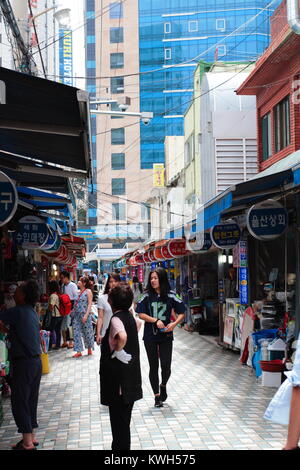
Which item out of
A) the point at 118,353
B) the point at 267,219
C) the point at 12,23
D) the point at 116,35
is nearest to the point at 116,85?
the point at 116,35

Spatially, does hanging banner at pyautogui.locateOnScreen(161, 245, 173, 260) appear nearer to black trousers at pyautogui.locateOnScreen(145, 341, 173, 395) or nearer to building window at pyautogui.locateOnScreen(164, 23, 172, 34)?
black trousers at pyautogui.locateOnScreen(145, 341, 173, 395)

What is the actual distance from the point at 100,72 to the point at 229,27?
2098 cm

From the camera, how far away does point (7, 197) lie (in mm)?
7602

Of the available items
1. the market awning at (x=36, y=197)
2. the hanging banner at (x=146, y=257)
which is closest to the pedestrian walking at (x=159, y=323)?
the market awning at (x=36, y=197)

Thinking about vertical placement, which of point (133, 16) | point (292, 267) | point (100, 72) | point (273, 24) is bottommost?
point (292, 267)

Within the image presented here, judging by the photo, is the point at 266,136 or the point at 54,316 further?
the point at 266,136

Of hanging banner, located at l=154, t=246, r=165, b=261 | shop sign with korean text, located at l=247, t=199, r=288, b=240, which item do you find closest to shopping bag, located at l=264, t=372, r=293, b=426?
shop sign with korean text, located at l=247, t=199, r=288, b=240

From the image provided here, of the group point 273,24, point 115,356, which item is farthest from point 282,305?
point 273,24

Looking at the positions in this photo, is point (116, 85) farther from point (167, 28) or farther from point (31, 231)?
point (31, 231)

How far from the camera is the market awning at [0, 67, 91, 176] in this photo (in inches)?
188

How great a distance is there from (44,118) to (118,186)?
2801 inches

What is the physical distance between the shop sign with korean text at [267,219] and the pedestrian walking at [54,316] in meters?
6.06

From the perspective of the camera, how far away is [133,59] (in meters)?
76.9
